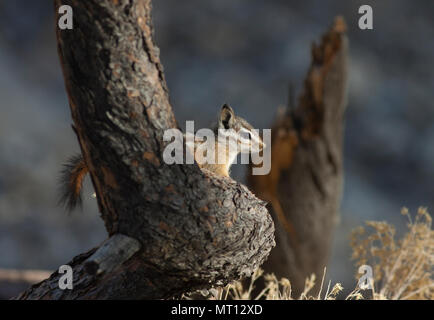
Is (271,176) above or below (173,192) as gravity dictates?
below

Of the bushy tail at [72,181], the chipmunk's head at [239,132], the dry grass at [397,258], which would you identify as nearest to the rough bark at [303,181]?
the dry grass at [397,258]

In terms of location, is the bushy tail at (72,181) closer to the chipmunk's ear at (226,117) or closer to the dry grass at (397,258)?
the chipmunk's ear at (226,117)

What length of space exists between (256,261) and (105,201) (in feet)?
1.16

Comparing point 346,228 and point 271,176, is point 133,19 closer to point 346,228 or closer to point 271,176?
point 271,176

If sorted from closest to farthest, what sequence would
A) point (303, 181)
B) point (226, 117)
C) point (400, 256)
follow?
1. point (226, 117)
2. point (400, 256)
3. point (303, 181)

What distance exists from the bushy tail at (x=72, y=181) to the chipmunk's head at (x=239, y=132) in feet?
1.15

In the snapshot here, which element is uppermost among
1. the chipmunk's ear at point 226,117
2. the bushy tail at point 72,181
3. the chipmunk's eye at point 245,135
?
the chipmunk's ear at point 226,117

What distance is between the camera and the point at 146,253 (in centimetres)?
102

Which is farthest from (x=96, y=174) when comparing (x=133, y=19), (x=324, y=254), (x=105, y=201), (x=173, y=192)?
(x=324, y=254)

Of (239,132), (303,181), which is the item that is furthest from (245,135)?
(303,181)

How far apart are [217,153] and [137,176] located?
31cm

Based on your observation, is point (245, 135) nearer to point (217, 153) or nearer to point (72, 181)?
point (217, 153)

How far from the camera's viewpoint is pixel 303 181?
7.57 ft

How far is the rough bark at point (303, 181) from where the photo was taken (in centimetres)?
229
